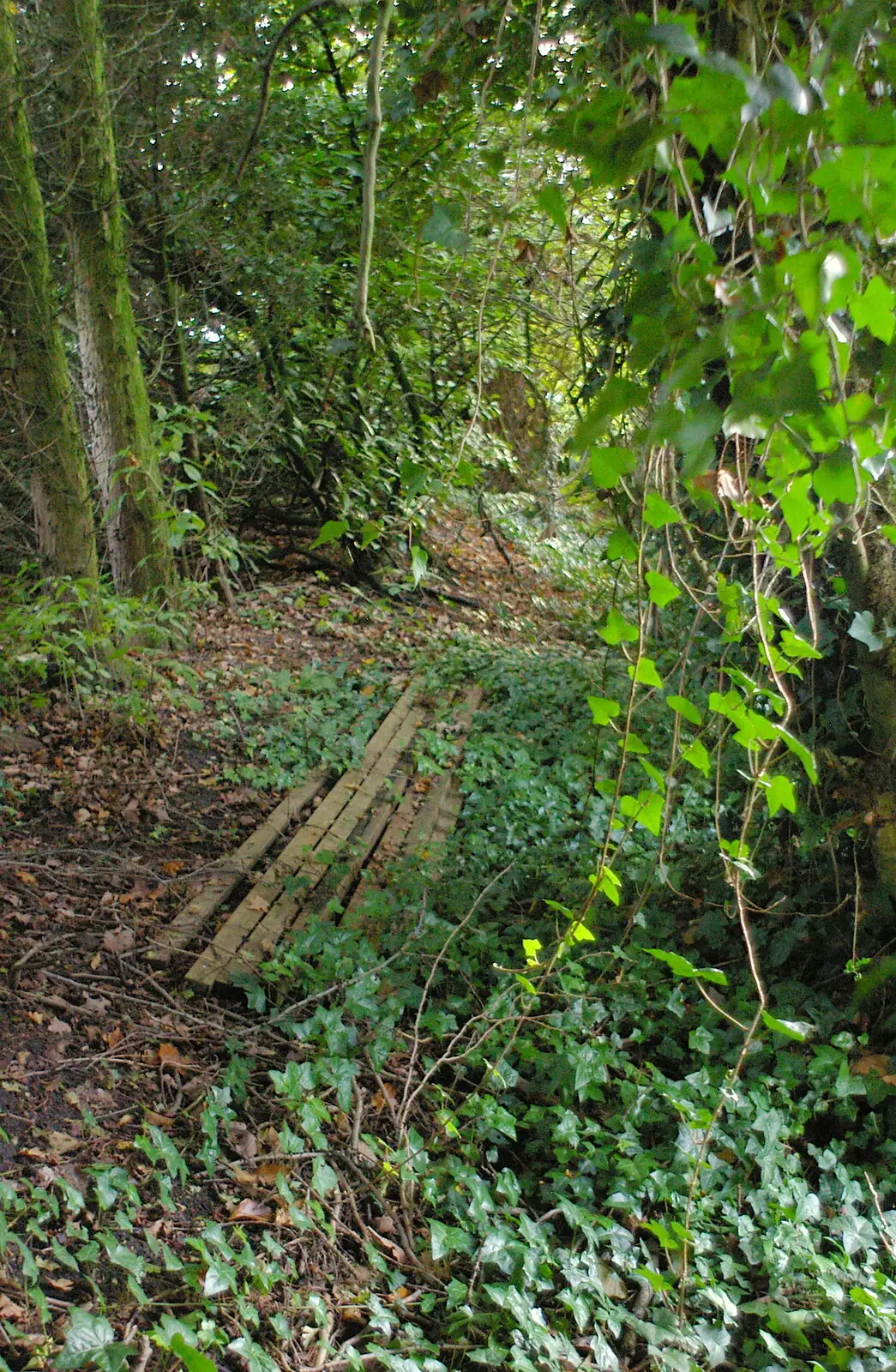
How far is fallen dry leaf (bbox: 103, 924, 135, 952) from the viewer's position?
3.43 meters

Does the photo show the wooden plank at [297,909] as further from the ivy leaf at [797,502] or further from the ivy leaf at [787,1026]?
the ivy leaf at [797,502]

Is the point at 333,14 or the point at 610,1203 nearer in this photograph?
the point at 610,1203

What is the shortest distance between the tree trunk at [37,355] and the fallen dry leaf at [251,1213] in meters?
3.79

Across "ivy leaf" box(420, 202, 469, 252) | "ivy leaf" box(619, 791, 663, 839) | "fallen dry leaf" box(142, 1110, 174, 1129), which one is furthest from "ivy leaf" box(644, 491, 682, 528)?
"fallen dry leaf" box(142, 1110, 174, 1129)

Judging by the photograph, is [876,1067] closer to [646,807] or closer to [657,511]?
[646,807]

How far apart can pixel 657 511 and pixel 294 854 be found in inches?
115

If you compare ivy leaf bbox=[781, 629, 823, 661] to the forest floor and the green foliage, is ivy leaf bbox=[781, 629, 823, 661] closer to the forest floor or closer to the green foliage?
the forest floor

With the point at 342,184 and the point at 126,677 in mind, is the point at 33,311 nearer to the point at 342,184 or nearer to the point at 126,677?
the point at 126,677

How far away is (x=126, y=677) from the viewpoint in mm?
5199

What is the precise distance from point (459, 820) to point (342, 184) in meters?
5.09

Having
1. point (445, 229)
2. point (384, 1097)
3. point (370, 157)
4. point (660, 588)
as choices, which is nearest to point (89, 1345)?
point (384, 1097)

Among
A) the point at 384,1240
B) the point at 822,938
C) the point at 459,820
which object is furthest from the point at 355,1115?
the point at 459,820

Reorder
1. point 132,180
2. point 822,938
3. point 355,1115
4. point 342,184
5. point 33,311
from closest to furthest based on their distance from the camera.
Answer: point 355,1115
point 822,938
point 33,311
point 132,180
point 342,184

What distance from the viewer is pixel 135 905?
3.75 meters
